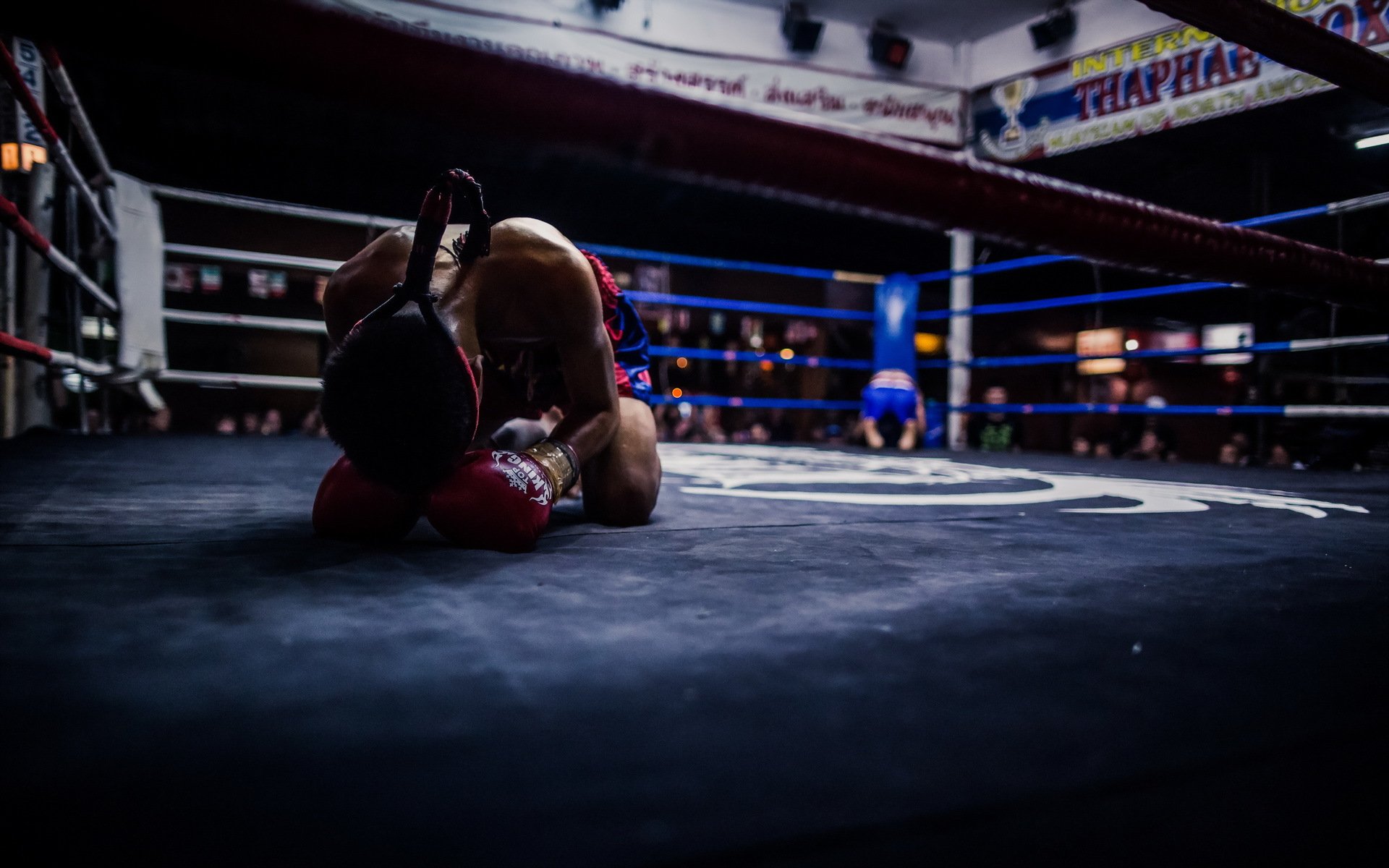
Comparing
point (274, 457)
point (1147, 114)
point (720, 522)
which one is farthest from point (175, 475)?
point (1147, 114)

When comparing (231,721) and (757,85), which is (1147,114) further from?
(231,721)

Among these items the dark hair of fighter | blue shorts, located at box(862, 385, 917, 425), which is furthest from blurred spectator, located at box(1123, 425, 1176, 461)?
the dark hair of fighter

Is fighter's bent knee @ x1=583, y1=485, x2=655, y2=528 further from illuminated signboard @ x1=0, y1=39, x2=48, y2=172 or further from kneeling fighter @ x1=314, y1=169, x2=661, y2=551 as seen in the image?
illuminated signboard @ x1=0, y1=39, x2=48, y2=172

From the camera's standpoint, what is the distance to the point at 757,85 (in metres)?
5.66

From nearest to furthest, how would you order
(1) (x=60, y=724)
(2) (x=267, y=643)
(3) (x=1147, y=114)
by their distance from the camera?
1. (1) (x=60, y=724)
2. (2) (x=267, y=643)
3. (3) (x=1147, y=114)

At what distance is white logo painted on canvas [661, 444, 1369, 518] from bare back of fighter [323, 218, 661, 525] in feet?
2.30

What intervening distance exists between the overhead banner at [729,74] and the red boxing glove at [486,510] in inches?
157

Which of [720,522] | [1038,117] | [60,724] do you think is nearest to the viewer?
[60,724]

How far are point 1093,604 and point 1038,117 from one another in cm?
572

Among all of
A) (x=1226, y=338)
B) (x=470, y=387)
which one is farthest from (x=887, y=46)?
(x=1226, y=338)

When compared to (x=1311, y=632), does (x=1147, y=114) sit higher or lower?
higher

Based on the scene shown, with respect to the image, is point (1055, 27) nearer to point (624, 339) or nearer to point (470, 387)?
point (624, 339)

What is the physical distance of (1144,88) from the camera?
5.04 meters

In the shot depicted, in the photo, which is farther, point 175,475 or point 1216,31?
point 175,475
